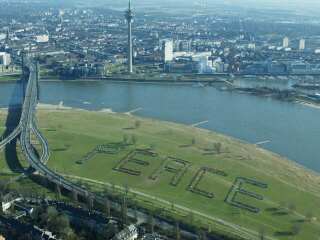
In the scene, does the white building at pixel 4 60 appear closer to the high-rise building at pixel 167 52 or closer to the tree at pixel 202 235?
the high-rise building at pixel 167 52

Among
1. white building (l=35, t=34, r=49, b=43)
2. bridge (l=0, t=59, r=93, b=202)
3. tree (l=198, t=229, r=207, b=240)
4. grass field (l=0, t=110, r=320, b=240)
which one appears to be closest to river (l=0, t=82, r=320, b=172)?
grass field (l=0, t=110, r=320, b=240)

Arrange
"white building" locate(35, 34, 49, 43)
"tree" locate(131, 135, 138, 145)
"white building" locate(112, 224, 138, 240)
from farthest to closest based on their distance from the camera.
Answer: "white building" locate(35, 34, 49, 43), "tree" locate(131, 135, 138, 145), "white building" locate(112, 224, 138, 240)

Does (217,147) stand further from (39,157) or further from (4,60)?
(4,60)

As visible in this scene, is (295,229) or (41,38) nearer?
(295,229)

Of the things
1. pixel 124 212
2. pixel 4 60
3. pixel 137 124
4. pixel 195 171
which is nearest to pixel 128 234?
pixel 124 212

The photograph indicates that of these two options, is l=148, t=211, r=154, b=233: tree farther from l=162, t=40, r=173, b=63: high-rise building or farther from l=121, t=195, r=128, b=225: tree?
l=162, t=40, r=173, b=63: high-rise building

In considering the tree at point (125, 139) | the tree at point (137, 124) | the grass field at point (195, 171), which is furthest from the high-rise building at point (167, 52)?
the tree at point (125, 139)
